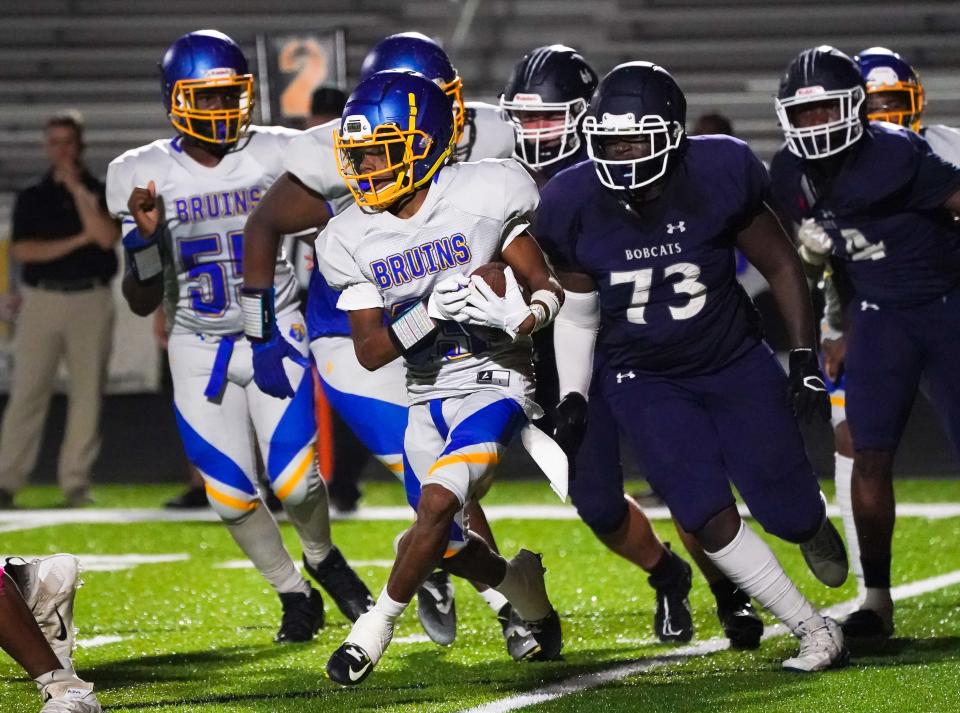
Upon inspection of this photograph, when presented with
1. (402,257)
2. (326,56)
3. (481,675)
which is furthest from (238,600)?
(326,56)

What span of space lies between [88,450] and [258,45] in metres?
2.62

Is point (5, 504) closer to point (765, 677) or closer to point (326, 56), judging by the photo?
point (326, 56)

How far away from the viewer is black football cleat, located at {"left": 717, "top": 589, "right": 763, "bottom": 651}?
4.16 meters

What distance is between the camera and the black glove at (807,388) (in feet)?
12.4

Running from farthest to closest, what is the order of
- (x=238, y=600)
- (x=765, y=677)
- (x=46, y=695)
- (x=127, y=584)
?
(x=127, y=584) < (x=238, y=600) < (x=765, y=677) < (x=46, y=695)

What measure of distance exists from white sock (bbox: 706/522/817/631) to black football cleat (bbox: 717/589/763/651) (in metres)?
0.36

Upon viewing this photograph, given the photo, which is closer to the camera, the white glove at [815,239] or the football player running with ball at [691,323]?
the football player running with ball at [691,323]

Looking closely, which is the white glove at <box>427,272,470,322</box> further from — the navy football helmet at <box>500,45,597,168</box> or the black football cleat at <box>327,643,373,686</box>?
the navy football helmet at <box>500,45,597,168</box>

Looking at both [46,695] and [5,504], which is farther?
[5,504]

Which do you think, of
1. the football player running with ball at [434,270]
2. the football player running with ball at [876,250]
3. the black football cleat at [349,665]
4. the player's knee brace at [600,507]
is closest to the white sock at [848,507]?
the football player running with ball at [876,250]

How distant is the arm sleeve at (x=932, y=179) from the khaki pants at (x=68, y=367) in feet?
15.8

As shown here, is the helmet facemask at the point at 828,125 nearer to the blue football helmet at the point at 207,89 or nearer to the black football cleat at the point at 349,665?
the blue football helmet at the point at 207,89

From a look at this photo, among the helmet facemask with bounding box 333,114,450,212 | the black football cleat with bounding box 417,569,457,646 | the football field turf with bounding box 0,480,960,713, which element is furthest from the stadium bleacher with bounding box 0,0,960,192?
the helmet facemask with bounding box 333,114,450,212

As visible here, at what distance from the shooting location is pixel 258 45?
916cm
